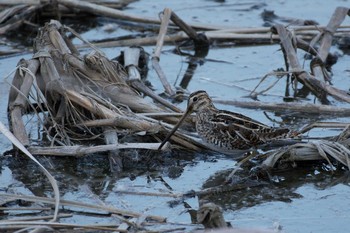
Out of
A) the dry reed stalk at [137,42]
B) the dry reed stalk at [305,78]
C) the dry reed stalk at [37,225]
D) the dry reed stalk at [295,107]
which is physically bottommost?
the dry reed stalk at [37,225]

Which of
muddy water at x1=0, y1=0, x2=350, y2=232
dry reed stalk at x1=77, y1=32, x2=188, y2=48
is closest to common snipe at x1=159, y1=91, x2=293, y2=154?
muddy water at x1=0, y1=0, x2=350, y2=232

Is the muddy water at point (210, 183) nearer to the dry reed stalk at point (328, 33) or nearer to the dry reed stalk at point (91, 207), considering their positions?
the dry reed stalk at point (91, 207)

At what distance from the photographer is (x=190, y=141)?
6000 mm

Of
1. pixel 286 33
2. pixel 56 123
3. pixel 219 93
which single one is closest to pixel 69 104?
pixel 56 123

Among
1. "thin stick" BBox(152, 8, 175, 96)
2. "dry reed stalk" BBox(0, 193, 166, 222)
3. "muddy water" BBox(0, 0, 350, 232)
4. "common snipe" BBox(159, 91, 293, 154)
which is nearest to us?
"dry reed stalk" BBox(0, 193, 166, 222)

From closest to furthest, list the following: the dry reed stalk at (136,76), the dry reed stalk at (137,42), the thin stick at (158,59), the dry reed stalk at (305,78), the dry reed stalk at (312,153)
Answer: the dry reed stalk at (312,153) < the dry reed stalk at (136,76) < the dry reed stalk at (305,78) < the thin stick at (158,59) < the dry reed stalk at (137,42)

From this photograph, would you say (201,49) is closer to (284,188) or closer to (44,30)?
(44,30)

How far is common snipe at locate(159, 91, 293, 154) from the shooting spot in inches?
230

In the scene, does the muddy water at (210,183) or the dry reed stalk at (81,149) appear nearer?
the muddy water at (210,183)

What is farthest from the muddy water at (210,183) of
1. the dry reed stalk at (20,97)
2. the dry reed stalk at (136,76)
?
the dry reed stalk at (136,76)

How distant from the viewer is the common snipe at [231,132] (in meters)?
5.84

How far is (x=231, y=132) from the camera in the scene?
586cm

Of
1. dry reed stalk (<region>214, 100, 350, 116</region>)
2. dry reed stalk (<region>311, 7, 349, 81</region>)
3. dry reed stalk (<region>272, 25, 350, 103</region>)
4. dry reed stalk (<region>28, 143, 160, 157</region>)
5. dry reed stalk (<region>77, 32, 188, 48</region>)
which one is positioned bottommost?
dry reed stalk (<region>28, 143, 160, 157</region>)

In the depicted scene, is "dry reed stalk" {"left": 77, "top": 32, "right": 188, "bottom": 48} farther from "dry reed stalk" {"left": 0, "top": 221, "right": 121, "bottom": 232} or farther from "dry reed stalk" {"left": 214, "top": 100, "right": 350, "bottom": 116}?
"dry reed stalk" {"left": 0, "top": 221, "right": 121, "bottom": 232}
